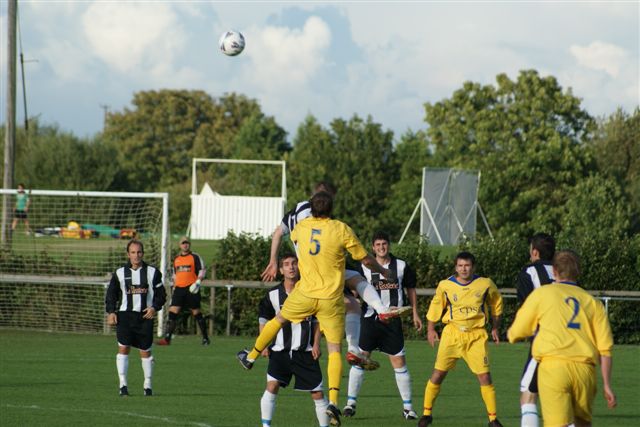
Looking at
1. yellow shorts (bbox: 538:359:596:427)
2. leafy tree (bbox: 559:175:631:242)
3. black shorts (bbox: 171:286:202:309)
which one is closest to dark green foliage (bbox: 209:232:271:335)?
black shorts (bbox: 171:286:202:309)

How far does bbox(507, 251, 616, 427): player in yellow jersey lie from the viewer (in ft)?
24.7

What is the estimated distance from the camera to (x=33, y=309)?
24312 millimetres

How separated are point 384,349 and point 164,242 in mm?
11183

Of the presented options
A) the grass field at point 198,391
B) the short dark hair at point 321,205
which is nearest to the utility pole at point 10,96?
the grass field at point 198,391

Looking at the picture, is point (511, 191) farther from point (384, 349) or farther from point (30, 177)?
point (384, 349)

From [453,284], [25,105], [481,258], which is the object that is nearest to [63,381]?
[453,284]

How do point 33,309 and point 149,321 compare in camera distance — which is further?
point 33,309

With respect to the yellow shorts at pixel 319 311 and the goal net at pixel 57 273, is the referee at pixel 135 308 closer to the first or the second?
the yellow shorts at pixel 319 311

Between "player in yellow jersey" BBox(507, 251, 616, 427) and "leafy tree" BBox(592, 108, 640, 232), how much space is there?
51.7 meters

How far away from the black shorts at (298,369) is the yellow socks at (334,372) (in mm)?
511

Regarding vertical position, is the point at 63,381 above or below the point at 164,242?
below

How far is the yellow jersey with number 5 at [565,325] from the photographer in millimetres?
7570

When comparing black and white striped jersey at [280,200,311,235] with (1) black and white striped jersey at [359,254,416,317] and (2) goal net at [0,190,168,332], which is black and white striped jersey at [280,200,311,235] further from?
(2) goal net at [0,190,168,332]

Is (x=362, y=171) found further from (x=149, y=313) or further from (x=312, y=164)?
(x=149, y=313)
